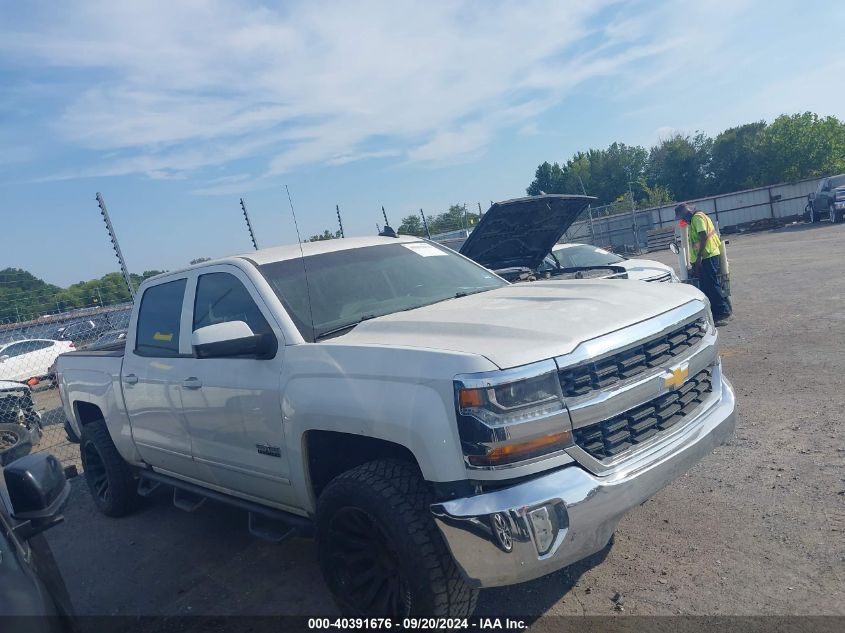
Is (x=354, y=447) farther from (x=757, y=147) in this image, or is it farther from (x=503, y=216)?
(x=757, y=147)

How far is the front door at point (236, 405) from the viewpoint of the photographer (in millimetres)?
3525

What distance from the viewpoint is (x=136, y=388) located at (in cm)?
479

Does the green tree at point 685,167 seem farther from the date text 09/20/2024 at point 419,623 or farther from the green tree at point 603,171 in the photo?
the date text 09/20/2024 at point 419,623

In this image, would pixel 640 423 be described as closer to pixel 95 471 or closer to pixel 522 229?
pixel 522 229

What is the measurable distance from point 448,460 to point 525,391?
1.38 feet

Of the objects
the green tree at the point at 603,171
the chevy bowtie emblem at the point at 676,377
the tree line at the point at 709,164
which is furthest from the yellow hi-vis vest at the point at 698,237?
the green tree at the point at 603,171

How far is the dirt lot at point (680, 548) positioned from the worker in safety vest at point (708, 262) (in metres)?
2.57

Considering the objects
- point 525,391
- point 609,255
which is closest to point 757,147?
point 609,255

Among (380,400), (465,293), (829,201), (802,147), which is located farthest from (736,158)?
(380,400)

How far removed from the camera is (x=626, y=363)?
2900 millimetres

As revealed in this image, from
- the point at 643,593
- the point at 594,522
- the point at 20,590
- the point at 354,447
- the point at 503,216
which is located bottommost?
the point at 643,593

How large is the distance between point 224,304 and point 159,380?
0.88 meters

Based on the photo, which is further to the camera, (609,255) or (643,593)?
(609,255)

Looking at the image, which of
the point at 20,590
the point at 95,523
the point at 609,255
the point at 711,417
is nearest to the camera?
the point at 20,590
